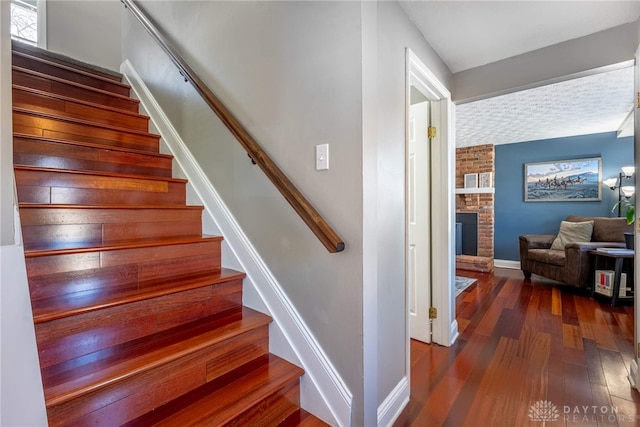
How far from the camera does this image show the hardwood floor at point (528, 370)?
1.48m

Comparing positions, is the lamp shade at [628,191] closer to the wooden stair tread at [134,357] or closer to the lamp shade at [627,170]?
the lamp shade at [627,170]

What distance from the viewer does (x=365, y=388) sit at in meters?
1.21

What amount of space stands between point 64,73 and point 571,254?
5.63 meters

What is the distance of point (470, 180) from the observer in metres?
5.34

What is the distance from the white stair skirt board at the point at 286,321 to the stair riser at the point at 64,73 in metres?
1.21

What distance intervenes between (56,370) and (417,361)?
77.0 inches

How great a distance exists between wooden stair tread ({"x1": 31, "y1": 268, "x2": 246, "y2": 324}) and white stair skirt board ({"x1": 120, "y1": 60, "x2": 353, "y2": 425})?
0.16 m

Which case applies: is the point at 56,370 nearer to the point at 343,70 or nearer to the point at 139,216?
the point at 139,216

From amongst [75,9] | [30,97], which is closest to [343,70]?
[30,97]

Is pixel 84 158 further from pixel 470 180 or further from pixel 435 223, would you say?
pixel 470 180

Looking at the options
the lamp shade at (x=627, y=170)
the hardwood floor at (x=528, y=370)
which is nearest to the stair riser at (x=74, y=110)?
the hardwood floor at (x=528, y=370)

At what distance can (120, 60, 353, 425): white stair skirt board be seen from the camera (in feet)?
4.16

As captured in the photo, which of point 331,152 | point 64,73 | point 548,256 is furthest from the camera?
point 548,256

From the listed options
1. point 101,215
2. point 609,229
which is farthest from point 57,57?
point 609,229
